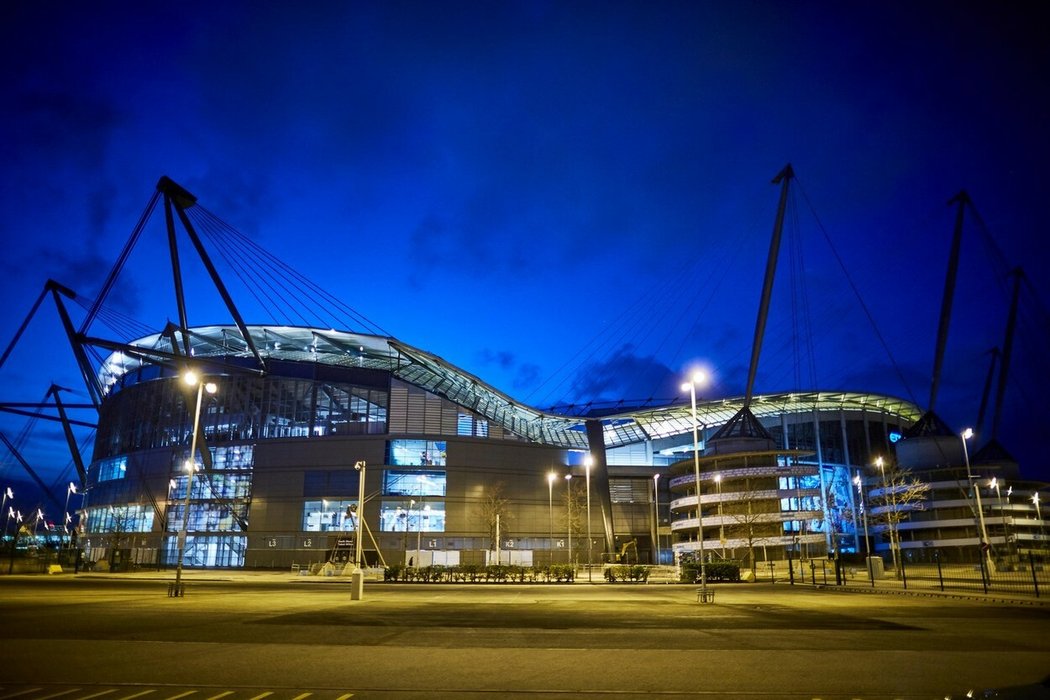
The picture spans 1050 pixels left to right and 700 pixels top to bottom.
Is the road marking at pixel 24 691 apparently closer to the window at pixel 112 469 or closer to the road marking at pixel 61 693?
the road marking at pixel 61 693

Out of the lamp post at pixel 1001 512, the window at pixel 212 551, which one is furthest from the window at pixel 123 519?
the lamp post at pixel 1001 512

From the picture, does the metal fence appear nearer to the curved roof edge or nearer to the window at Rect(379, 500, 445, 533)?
Answer: the curved roof edge

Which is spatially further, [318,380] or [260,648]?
[318,380]

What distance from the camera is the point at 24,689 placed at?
345 inches

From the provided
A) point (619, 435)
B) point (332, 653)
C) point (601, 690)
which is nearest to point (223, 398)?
point (619, 435)

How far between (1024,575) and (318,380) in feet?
233

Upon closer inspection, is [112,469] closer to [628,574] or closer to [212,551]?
[212,551]

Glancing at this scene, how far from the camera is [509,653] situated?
40.3 feet

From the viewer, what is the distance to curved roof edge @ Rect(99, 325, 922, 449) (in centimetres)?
8031

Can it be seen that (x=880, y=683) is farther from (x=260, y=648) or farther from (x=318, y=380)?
(x=318, y=380)

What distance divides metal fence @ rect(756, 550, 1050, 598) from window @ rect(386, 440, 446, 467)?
3855cm

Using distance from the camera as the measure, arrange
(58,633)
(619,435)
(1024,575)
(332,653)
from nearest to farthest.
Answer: (332,653)
(58,633)
(1024,575)
(619,435)

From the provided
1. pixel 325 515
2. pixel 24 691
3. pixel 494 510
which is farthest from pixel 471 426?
pixel 24 691

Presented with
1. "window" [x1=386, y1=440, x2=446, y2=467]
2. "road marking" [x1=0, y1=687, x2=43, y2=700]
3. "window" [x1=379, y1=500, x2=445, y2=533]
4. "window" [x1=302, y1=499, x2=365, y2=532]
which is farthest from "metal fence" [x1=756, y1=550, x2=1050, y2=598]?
"window" [x1=302, y1=499, x2=365, y2=532]
